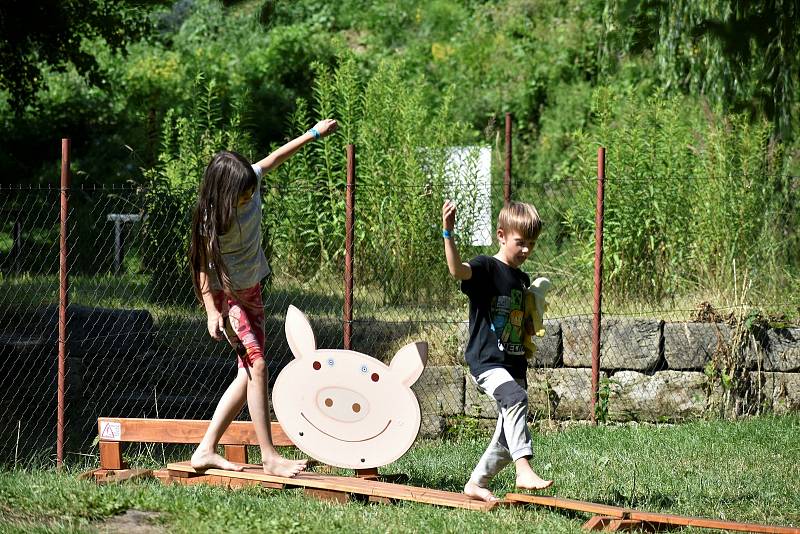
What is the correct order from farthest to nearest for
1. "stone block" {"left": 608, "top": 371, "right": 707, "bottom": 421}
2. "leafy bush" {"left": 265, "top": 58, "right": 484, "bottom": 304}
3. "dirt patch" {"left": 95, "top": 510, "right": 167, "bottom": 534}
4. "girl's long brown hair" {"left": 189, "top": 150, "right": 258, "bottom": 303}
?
"leafy bush" {"left": 265, "top": 58, "right": 484, "bottom": 304}, "stone block" {"left": 608, "top": 371, "right": 707, "bottom": 421}, "girl's long brown hair" {"left": 189, "top": 150, "right": 258, "bottom": 303}, "dirt patch" {"left": 95, "top": 510, "right": 167, "bottom": 534}

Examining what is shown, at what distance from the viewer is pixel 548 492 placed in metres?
5.48

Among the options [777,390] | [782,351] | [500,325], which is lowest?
[777,390]

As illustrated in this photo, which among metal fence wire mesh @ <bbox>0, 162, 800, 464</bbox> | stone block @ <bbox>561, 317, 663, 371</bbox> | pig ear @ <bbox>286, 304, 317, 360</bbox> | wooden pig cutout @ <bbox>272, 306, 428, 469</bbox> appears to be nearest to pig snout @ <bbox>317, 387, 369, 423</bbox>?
wooden pig cutout @ <bbox>272, 306, 428, 469</bbox>

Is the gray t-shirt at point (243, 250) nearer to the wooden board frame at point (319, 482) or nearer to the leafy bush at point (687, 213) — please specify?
the wooden board frame at point (319, 482)

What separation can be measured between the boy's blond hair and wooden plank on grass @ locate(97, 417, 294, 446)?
1.73 m

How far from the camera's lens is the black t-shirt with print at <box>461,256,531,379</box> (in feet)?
15.5

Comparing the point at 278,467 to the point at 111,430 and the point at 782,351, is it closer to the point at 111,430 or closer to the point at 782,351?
the point at 111,430

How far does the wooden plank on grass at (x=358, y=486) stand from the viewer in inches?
187

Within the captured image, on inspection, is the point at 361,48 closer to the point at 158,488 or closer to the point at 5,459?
the point at 5,459

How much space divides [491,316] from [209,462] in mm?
1625

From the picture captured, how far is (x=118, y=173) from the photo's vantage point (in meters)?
13.9

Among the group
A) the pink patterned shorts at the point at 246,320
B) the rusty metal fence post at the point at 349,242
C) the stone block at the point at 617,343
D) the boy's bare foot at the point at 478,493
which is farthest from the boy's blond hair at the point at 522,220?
the stone block at the point at 617,343

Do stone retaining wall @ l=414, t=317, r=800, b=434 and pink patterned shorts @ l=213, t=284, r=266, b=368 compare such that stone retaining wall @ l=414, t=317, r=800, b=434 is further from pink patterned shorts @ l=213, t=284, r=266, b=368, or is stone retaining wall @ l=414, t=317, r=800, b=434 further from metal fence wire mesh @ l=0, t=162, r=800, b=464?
pink patterned shorts @ l=213, t=284, r=266, b=368

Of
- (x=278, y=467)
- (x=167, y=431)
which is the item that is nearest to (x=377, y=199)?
(x=167, y=431)
